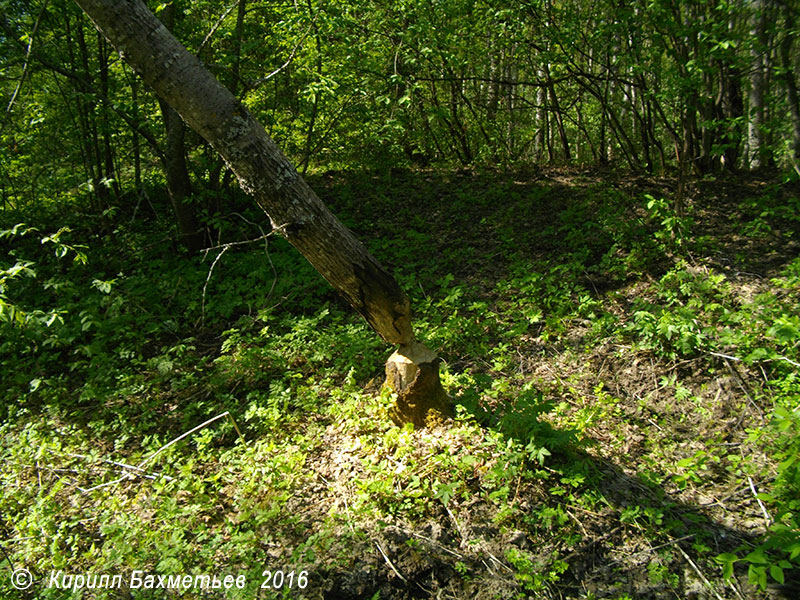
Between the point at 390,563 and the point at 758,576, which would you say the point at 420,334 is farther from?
the point at 758,576

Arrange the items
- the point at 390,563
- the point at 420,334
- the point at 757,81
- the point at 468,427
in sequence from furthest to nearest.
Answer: the point at 757,81
the point at 420,334
the point at 468,427
the point at 390,563

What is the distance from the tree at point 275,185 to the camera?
235 centimetres

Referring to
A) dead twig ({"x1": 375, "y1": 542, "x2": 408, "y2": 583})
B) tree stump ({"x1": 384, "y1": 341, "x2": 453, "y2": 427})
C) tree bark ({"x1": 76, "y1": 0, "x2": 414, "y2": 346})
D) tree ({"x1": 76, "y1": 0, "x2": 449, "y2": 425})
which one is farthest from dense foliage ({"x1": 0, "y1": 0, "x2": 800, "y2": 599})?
tree bark ({"x1": 76, "y1": 0, "x2": 414, "y2": 346})

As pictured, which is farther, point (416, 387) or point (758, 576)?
point (416, 387)

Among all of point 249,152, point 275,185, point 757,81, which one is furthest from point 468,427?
point 757,81

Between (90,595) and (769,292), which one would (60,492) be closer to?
(90,595)

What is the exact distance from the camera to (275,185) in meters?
2.66

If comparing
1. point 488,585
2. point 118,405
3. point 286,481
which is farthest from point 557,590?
point 118,405

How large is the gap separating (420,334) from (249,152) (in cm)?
243

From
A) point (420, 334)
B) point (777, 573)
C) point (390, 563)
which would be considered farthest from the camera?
point (420, 334)

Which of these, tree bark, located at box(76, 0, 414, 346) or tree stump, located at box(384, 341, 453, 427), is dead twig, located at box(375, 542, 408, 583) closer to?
tree stump, located at box(384, 341, 453, 427)

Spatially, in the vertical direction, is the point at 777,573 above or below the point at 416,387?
below

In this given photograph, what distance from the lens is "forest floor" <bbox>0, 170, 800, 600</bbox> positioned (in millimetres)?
2566

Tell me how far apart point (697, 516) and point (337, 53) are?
690 centimetres
